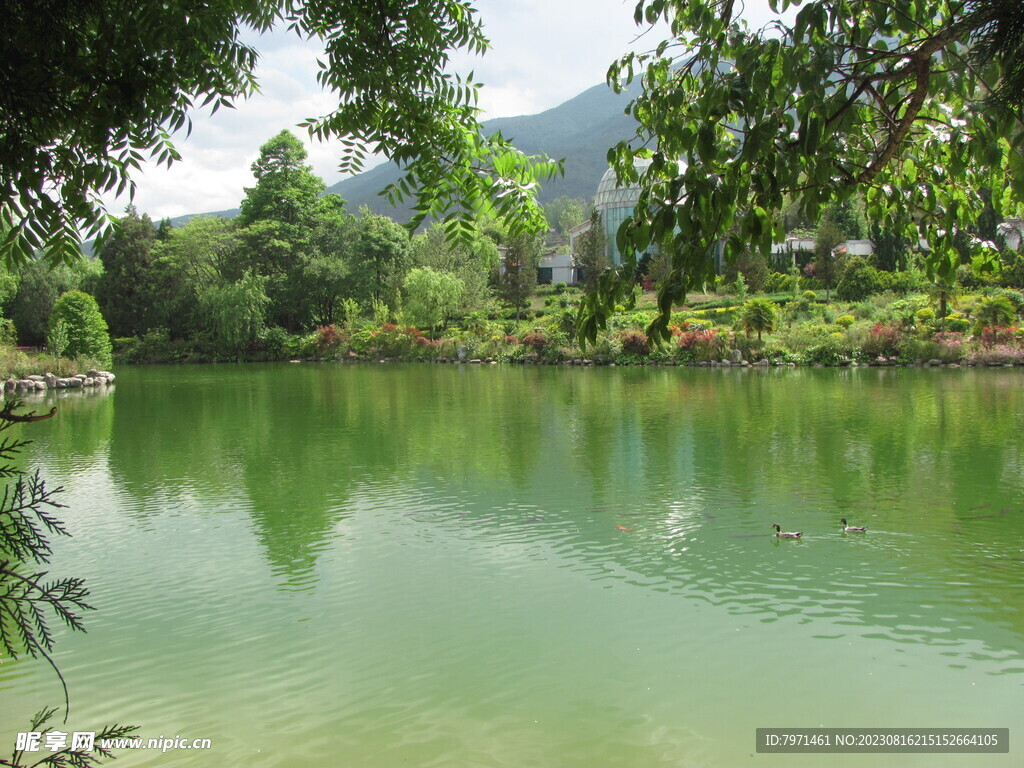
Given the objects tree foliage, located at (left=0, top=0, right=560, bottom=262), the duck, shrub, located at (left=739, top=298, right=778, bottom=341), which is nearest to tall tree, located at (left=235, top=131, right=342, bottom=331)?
shrub, located at (left=739, top=298, right=778, bottom=341)

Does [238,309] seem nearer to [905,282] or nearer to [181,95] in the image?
[905,282]

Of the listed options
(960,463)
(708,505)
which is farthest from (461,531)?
(960,463)

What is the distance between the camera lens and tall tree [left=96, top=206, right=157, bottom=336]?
4112cm

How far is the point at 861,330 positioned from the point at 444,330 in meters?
18.7

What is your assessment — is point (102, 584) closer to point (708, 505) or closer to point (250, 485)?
point (250, 485)

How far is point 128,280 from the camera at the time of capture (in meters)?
41.6

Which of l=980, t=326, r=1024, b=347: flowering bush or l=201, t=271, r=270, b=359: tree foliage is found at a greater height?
l=201, t=271, r=270, b=359: tree foliage

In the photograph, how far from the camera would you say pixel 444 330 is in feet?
121

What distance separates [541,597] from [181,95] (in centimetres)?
385

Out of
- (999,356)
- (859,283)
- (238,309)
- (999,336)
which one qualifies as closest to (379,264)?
(238,309)

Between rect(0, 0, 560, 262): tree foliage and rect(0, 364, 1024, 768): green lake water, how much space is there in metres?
2.50

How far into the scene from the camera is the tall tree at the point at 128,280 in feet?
135

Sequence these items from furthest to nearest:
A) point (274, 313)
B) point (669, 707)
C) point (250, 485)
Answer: point (274, 313)
point (250, 485)
point (669, 707)

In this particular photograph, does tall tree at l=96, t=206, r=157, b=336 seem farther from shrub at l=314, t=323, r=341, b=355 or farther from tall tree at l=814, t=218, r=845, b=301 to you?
tall tree at l=814, t=218, r=845, b=301
